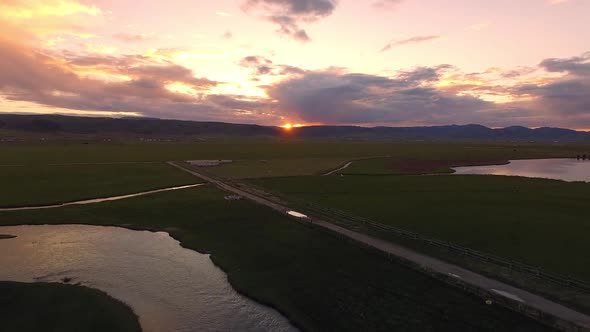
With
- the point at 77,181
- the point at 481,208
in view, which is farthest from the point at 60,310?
the point at 77,181

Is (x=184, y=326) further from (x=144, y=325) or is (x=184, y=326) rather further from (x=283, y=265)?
(x=283, y=265)

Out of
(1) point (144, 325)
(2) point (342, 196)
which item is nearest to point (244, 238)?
(1) point (144, 325)

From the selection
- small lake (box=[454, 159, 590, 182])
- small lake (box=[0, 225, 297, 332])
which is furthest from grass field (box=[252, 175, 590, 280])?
small lake (box=[0, 225, 297, 332])

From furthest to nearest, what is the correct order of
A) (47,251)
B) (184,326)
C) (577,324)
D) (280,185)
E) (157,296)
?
(280,185), (47,251), (157,296), (184,326), (577,324)

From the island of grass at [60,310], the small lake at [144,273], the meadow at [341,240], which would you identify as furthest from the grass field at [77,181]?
the island of grass at [60,310]

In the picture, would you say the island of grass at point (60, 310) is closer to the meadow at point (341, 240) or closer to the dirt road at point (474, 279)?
the meadow at point (341, 240)

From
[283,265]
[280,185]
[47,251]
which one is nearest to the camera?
[283,265]
